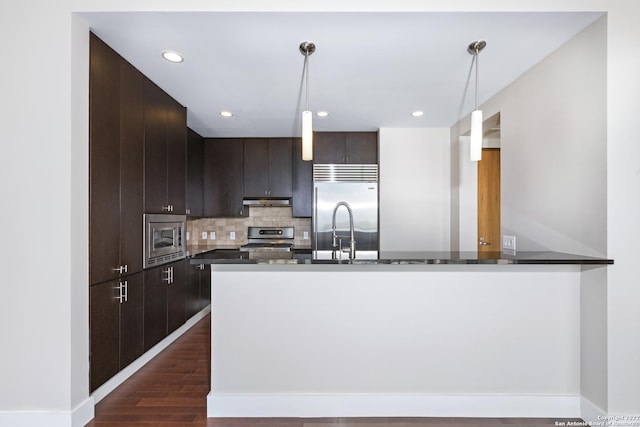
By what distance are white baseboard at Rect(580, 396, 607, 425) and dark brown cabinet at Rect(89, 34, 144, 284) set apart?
304 centimetres

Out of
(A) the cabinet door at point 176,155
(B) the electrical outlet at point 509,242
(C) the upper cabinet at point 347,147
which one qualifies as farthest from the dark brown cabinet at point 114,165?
(B) the electrical outlet at point 509,242

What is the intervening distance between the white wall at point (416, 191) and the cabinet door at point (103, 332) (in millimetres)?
2816

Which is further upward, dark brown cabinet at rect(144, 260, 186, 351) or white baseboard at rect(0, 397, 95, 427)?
dark brown cabinet at rect(144, 260, 186, 351)

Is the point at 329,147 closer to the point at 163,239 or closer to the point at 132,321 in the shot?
the point at 163,239

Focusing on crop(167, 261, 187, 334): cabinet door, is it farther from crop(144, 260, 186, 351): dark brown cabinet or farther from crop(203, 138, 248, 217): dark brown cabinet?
crop(203, 138, 248, 217): dark brown cabinet

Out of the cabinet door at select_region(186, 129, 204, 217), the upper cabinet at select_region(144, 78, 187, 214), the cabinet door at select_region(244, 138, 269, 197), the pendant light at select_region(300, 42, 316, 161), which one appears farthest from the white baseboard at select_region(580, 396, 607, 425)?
the cabinet door at select_region(186, 129, 204, 217)

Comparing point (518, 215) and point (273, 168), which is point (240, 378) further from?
point (273, 168)

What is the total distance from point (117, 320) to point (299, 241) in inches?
107

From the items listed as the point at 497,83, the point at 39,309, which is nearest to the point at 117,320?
the point at 39,309

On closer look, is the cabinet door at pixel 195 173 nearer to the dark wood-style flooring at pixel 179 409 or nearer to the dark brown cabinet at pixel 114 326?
the dark brown cabinet at pixel 114 326

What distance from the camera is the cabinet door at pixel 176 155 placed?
2.98 m

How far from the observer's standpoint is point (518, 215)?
254 centimetres

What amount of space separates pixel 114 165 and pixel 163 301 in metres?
1.30

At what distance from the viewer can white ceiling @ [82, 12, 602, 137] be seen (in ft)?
6.00
